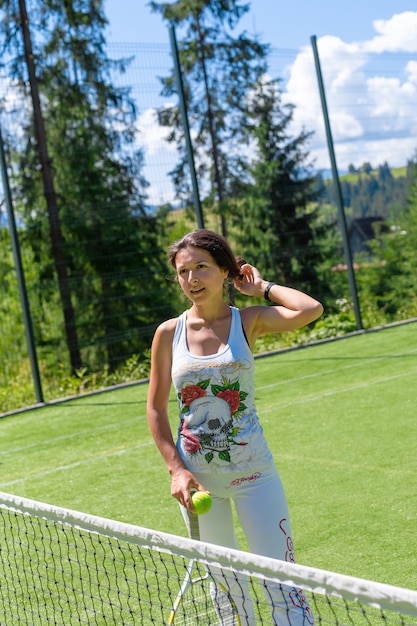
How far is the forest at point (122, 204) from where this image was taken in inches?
539

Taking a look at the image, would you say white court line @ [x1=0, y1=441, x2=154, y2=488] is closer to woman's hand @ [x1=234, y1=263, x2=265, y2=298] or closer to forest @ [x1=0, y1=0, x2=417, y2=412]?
forest @ [x1=0, y1=0, x2=417, y2=412]

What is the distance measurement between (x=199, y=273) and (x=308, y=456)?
4264 mm

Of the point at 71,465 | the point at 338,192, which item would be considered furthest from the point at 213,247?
the point at 338,192

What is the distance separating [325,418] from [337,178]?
24.6ft

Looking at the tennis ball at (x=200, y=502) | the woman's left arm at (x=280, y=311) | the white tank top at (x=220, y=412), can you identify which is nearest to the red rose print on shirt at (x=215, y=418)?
the white tank top at (x=220, y=412)

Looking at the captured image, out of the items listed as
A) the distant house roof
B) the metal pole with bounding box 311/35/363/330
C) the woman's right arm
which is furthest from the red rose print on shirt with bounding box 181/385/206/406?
the distant house roof

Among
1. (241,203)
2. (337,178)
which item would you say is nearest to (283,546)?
(337,178)

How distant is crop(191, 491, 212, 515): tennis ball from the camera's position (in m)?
3.20

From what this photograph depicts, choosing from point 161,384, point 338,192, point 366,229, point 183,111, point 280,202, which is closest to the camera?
point 161,384

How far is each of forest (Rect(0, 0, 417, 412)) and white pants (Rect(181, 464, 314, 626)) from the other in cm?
898

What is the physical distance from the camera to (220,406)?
10.9ft

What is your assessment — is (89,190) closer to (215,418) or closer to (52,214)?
(52,214)

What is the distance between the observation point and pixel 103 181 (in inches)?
588

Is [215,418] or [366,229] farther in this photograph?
[366,229]
